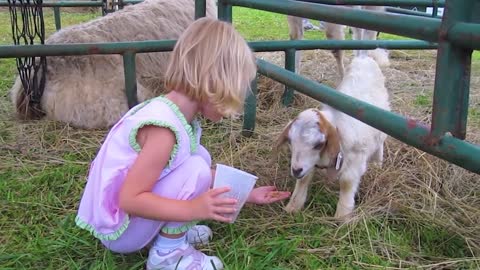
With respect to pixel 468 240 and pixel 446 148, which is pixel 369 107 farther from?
pixel 468 240

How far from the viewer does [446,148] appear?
1.54 meters

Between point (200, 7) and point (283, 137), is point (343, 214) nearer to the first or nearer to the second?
point (283, 137)

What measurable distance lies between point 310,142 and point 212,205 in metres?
0.67

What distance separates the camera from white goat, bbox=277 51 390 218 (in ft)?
7.39

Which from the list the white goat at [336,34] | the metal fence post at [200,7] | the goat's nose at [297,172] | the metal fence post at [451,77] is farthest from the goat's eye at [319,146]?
the white goat at [336,34]

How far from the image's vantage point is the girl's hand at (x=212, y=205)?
66.9 inches

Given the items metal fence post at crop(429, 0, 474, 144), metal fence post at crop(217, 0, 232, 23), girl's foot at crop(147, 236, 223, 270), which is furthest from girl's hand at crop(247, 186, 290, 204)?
metal fence post at crop(217, 0, 232, 23)

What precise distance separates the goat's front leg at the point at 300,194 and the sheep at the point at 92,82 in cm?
167

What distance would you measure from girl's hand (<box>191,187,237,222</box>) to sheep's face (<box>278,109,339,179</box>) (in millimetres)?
583

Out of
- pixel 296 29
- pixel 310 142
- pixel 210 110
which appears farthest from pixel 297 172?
pixel 296 29

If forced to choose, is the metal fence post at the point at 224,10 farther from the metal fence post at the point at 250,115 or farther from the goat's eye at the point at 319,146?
the goat's eye at the point at 319,146

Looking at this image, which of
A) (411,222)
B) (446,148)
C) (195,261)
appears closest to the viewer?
(446,148)

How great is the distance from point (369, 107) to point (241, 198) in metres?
0.52

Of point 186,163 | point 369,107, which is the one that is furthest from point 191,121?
point 369,107
